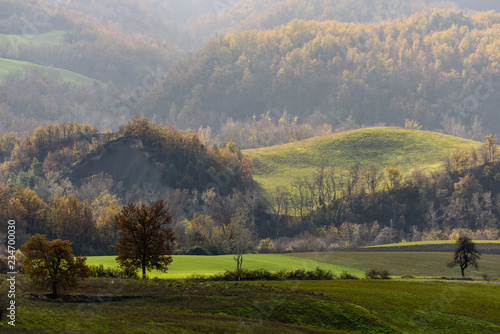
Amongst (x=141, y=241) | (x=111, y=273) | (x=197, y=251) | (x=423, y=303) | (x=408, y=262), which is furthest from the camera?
(x=197, y=251)

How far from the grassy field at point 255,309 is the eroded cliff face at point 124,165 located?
120992mm

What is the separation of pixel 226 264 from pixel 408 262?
119 feet

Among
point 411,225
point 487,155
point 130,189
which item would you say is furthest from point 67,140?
point 487,155

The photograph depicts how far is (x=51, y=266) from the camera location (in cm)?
4900

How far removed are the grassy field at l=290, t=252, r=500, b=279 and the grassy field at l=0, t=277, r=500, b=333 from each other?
2951 centimetres

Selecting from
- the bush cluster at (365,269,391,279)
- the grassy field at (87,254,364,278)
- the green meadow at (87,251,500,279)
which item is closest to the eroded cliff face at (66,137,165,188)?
the green meadow at (87,251,500,279)

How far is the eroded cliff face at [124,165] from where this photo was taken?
179 metres

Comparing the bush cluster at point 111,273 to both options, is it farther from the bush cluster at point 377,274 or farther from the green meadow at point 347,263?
the bush cluster at point 377,274

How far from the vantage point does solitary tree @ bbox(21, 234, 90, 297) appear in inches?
1913

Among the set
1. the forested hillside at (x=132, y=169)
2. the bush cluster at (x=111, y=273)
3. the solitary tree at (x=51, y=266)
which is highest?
the forested hillside at (x=132, y=169)

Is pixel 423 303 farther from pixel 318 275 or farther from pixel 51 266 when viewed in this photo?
pixel 51 266

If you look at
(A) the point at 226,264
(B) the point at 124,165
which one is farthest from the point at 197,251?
(B) the point at 124,165

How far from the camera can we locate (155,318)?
4284cm

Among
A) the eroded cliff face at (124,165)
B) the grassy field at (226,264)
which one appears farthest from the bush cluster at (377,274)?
the eroded cliff face at (124,165)
